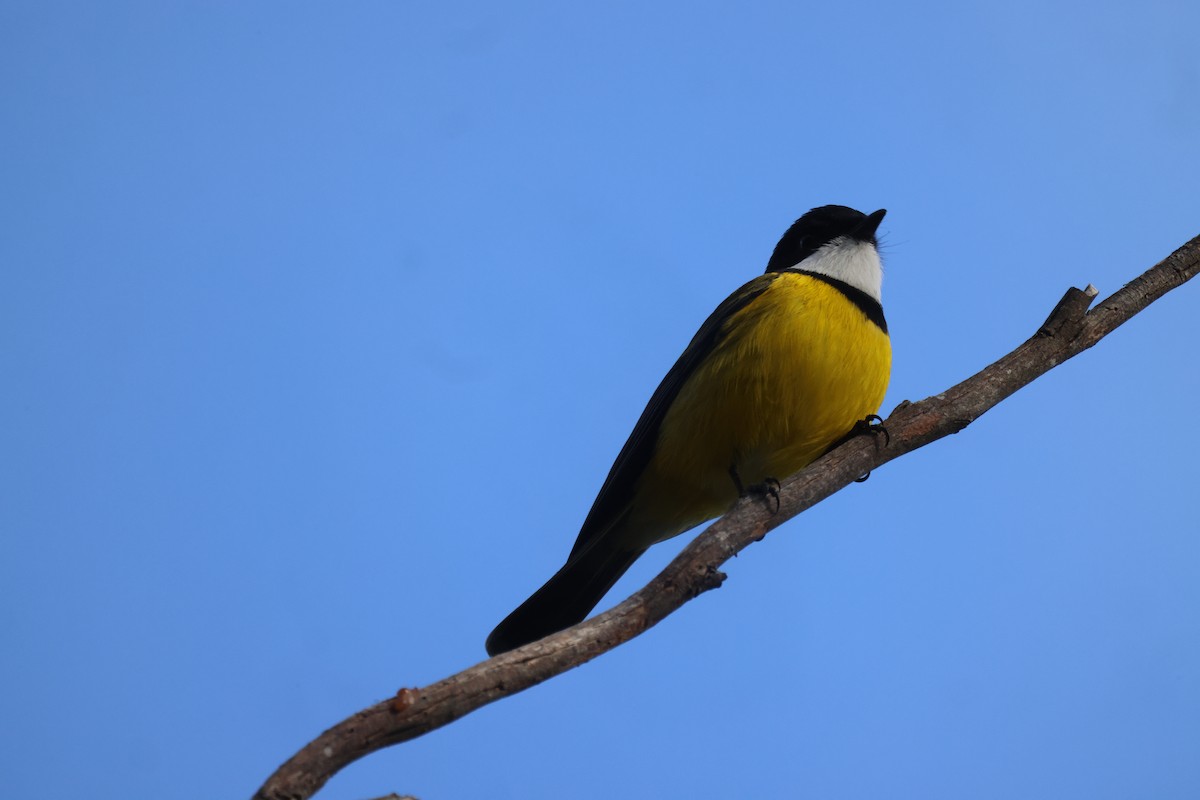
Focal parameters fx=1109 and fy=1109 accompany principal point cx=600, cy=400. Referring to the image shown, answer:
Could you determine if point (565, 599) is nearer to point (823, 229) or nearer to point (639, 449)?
point (639, 449)

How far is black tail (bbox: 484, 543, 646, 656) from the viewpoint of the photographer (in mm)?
4836

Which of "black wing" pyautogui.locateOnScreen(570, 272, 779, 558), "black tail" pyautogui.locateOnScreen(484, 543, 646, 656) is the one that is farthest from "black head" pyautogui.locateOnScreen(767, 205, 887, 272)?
"black tail" pyautogui.locateOnScreen(484, 543, 646, 656)

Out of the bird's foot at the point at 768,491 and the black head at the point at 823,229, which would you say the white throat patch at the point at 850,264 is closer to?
the black head at the point at 823,229

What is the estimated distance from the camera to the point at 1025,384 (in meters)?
4.44

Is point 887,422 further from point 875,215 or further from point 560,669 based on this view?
point 560,669

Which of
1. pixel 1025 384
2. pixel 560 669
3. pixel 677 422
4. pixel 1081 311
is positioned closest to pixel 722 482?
pixel 677 422

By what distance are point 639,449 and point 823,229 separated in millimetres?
1567

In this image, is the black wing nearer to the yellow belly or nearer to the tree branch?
the yellow belly

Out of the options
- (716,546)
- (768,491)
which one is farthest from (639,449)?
(716,546)

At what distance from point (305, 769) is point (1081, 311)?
3398mm

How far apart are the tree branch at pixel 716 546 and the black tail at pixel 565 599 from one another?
1.35 metres

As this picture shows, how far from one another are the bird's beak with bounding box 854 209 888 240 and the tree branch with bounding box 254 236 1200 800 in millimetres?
1269

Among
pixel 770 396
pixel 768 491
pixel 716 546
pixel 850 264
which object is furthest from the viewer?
pixel 850 264

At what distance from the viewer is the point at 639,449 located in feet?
16.7
